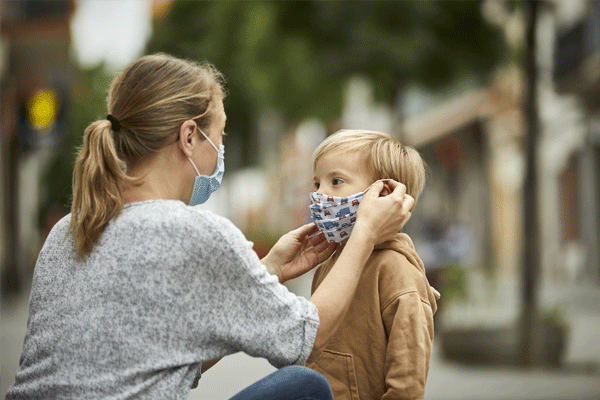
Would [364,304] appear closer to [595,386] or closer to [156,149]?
[156,149]

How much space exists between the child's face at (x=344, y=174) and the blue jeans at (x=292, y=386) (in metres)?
0.62

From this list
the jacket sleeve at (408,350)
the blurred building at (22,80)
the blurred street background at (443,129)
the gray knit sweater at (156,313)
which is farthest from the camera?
the blurred building at (22,80)

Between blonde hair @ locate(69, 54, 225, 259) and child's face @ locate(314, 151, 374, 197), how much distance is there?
46cm

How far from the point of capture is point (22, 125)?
14531 mm

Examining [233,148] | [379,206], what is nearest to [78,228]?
[379,206]

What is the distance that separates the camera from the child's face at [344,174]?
239 centimetres

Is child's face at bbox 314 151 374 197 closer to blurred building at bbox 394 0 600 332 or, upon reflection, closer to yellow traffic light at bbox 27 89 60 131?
blurred building at bbox 394 0 600 332

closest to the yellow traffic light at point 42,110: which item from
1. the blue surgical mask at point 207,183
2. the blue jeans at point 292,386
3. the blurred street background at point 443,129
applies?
the blurred street background at point 443,129

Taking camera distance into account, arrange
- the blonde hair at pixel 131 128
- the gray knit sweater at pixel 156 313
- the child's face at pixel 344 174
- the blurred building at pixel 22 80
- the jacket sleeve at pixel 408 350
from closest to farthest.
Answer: the gray knit sweater at pixel 156 313
the blonde hair at pixel 131 128
the jacket sleeve at pixel 408 350
the child's face at pixel 344 174
the blurred building at pixel 22 80

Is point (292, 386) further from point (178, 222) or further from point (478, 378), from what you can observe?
point (478, 378)

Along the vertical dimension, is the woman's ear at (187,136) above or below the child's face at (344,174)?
above

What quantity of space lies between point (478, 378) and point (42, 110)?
8.68 metres

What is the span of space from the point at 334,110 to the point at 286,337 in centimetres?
1220

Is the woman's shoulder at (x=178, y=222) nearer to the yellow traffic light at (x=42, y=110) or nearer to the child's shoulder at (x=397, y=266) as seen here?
the child's shoulder at (x=397, y=266)
